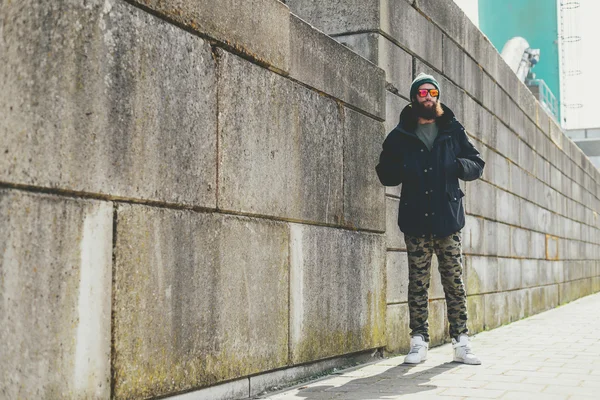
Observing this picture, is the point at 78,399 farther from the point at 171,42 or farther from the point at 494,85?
the point at 494,85

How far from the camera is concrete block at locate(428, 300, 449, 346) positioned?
21.2 feet

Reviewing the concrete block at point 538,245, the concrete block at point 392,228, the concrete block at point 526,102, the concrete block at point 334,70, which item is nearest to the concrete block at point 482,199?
the concrete block at point 392,228

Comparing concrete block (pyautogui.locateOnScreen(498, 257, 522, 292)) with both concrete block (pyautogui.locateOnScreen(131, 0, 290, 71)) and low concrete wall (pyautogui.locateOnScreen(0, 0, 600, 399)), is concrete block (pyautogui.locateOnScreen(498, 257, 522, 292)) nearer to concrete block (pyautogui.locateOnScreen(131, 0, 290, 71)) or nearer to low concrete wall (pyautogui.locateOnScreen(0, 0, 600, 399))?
low concrete wall (pyautogui.locateOnScreen(0, 0, 600, 399))

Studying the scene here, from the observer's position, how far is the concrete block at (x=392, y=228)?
584cm

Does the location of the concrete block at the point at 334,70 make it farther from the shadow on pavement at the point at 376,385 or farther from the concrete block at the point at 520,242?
the concrete block at the point at 520,242

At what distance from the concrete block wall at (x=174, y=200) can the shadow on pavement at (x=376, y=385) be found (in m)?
0.21

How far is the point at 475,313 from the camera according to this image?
7688mm

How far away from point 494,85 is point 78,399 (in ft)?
22.7

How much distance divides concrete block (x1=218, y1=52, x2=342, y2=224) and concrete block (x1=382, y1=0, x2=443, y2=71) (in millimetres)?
1204

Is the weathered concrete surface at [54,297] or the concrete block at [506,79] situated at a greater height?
the concrete block at [506,79]

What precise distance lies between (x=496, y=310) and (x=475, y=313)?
93cm

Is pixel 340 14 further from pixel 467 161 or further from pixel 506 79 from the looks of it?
pixel 506 79

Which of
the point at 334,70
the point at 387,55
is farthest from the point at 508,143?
the point at 334,70

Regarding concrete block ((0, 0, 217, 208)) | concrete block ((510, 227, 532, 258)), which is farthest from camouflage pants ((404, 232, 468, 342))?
concrete block ((510, 227, 532, 258))
